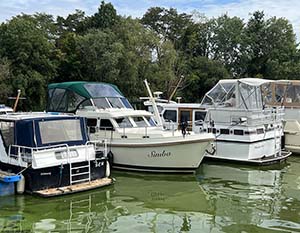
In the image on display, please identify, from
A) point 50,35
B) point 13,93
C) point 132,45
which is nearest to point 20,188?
point 13,93

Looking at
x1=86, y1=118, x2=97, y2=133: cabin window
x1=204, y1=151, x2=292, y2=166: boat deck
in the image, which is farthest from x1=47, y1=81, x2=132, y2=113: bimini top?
x1=204, y1=151, x2=292, y2=166: boat deck

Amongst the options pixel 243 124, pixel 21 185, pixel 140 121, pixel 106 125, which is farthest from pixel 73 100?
pixel 243 124

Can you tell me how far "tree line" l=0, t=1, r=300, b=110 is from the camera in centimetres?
3503

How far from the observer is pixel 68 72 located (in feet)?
133

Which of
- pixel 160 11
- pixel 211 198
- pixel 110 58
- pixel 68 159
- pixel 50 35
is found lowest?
pixel 211 198

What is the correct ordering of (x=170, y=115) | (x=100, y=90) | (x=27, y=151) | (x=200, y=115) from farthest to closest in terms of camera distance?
(x=170, y=115) < (x=200, y=115) < (x=100, y=90) < (x=27, y=151)

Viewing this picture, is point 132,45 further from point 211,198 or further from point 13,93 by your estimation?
point 211,198

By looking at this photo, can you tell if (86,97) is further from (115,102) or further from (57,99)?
(57,99)

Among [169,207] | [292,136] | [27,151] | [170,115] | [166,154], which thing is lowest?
[169,207]

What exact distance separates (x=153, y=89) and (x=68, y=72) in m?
8.05

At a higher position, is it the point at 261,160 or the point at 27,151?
the point at 27,151

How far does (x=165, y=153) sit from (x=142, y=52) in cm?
2492

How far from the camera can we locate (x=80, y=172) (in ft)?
40.9

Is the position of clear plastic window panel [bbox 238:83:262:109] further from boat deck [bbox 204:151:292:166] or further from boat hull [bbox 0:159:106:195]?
boat hull [bbox 0:159:106:195]
